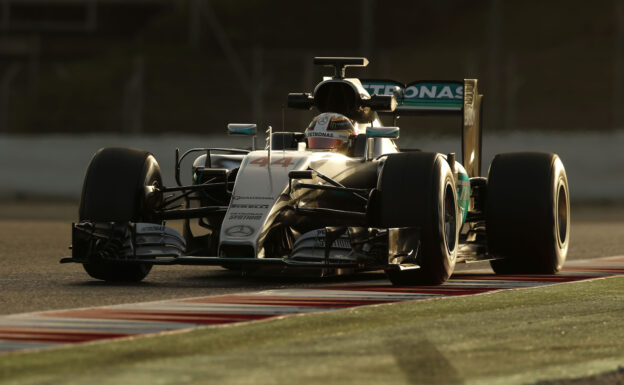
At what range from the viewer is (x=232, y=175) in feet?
40.8

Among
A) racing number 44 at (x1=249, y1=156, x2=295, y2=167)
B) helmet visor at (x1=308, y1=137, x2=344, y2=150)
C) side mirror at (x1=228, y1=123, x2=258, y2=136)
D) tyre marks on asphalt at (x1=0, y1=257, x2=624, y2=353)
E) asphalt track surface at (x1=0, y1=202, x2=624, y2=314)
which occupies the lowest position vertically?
asphalt track surface at (x1=0, y1=202, x2=624, y2=314)

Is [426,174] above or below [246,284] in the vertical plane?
above

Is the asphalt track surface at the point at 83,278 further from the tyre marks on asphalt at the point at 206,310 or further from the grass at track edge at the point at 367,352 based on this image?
the grass at track edge at the point at 367,352

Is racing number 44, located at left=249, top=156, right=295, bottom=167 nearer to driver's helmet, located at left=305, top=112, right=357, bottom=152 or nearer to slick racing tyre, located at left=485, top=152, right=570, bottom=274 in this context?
driver's helmet, located at left=305, top=112, right=357, bottom=152


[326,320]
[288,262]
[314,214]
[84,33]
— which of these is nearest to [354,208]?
[314,214]

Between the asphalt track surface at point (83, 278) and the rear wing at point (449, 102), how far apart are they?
3.86 ft

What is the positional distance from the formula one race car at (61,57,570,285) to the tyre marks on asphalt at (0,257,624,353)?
236mm

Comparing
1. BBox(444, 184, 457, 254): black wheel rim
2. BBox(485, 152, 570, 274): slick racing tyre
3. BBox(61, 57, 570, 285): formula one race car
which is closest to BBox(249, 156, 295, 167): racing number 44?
BBox(61, 57, 570, 285): formula one race car

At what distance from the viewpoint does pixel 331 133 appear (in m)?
12.9

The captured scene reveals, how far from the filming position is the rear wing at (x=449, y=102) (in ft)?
45.4

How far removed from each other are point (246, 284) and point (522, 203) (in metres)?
2.63

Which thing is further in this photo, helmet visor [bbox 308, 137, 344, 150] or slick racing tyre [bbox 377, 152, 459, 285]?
helmet visor [bbox 308, 137, 344, 150]

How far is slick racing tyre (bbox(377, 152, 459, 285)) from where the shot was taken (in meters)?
11.1

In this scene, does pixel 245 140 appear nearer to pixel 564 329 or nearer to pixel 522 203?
pixel 522 203
